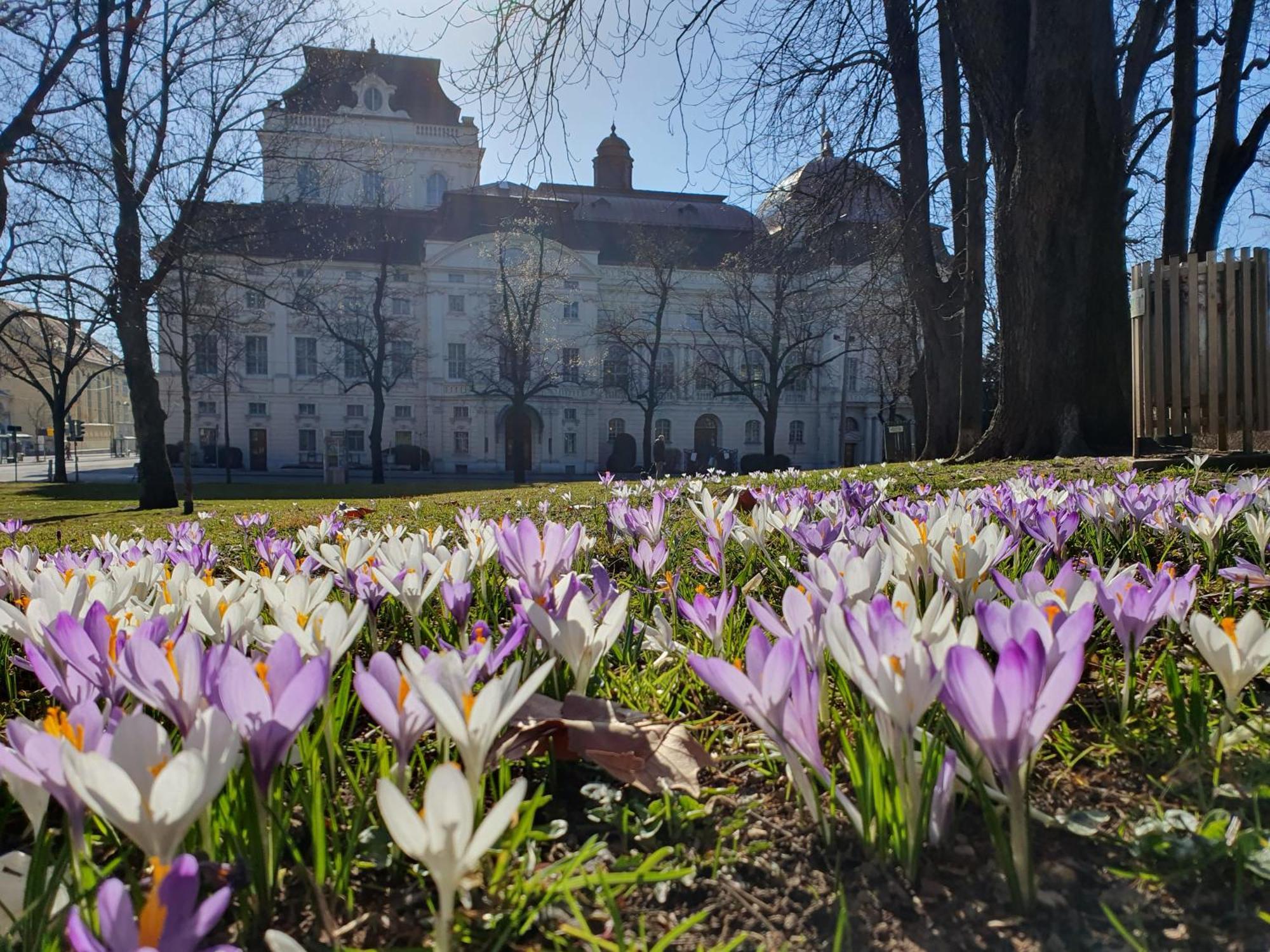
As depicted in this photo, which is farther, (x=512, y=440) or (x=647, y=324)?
(x=512, y=440)

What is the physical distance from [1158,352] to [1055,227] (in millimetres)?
1592

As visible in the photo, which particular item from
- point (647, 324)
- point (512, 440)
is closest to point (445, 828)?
point (647, 324)

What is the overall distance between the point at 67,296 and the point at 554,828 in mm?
14659

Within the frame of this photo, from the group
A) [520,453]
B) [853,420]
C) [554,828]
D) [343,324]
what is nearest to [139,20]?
[554,828]

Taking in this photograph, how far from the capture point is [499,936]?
0.81m

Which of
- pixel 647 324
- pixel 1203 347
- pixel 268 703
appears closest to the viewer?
pixel 268 703

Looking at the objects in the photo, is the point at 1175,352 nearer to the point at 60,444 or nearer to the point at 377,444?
the point at 377,444

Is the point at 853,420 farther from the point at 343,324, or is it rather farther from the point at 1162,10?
the point at 1162,10

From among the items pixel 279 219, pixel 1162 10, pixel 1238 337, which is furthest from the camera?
pixel 279 219

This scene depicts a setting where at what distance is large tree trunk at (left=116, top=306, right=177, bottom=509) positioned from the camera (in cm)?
1454

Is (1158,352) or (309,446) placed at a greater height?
(309,446)

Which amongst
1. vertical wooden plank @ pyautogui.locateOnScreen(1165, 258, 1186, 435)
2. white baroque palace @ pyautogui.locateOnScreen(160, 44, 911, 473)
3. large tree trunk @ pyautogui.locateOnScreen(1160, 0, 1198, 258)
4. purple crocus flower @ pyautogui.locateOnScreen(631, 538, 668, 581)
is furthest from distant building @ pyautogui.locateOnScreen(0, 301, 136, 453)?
purple crocus flower @ pyautogui.locateOnScreen(631, 538, 668, 581)

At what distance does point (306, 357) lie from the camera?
Result: 49781 mm

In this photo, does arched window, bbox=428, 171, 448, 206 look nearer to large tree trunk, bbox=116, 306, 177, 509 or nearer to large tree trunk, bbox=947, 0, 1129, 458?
large tree trunk, bbox=116, 306, 177, 509
